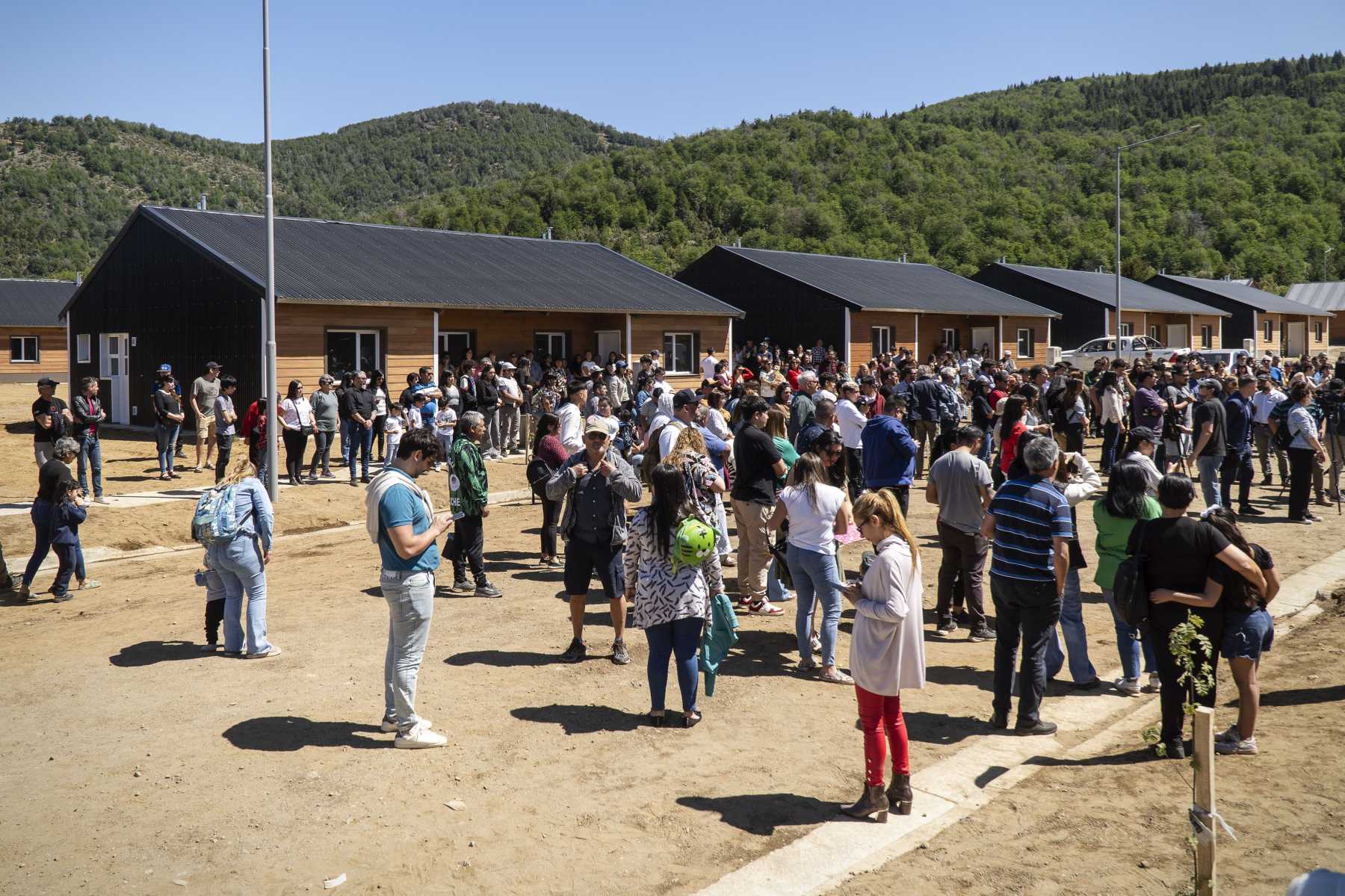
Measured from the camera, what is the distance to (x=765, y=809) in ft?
19.8

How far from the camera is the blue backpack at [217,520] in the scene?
27.3 feet

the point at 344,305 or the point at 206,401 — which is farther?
the point at 344,305

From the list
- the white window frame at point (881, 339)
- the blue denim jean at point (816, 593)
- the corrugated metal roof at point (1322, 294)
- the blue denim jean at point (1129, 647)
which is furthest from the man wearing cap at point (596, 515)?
the corrugated metal roof at point (1322, 294)

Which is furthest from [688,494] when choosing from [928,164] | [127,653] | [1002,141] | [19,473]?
[1002,141]

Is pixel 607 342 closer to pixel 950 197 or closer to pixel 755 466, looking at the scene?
pixel 755 466

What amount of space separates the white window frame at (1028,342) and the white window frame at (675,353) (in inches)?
682

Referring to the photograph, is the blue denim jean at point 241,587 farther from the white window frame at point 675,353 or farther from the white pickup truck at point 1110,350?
the white pickup truck at point 1110,350

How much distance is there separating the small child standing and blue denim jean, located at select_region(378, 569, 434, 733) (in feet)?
37.4

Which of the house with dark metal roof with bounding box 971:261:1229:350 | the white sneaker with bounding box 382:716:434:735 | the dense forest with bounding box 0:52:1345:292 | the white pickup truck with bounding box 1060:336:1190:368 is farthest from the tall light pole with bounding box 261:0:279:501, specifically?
the dense forest with bounding box 0:52:1345:292

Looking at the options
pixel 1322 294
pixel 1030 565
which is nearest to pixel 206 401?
pixel 1030 565

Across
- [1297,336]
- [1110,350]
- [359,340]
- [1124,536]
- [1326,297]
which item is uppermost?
[1326,297]

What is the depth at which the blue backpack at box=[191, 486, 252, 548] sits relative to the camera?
8320 millimetres

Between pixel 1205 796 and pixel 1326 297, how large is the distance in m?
80.3

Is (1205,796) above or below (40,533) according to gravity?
below
